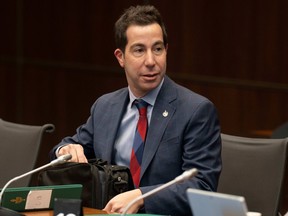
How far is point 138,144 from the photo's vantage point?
4441 millimetres

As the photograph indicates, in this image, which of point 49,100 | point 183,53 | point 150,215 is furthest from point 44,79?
point 150,215

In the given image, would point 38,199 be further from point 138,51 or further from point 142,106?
point 138,51

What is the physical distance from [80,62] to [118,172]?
4111 mm

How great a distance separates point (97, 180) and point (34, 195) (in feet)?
1.14

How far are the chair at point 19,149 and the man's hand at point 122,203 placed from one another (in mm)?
986

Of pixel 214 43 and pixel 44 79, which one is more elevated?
pixel 214 43

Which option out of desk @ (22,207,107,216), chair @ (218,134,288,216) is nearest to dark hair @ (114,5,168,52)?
chair @ (218,134,288,216)

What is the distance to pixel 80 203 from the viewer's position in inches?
138

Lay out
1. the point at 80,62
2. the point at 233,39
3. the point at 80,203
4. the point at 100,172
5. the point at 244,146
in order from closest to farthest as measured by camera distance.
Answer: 1. the point at 80,203
2. the point at 100,172
3. the point at 244,146
4. the point at 233,39
5. the point at 80,62

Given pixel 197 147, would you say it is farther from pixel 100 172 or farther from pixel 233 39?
pixel 233 39

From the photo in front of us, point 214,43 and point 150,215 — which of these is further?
point 214,43

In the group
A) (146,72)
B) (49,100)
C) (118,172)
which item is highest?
(146,72)

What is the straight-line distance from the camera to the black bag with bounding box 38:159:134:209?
4.17 metres

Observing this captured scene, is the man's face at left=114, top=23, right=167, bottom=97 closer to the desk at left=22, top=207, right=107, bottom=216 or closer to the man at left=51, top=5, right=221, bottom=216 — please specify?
the man at left=51, top=5, right=221, bottom=216
